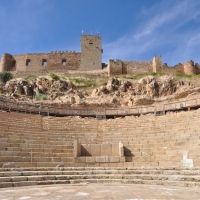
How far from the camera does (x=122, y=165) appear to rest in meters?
8.69

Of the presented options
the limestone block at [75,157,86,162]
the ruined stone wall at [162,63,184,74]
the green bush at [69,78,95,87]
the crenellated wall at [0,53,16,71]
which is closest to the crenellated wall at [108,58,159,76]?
the ruined stone wall at [162,63,184,74]

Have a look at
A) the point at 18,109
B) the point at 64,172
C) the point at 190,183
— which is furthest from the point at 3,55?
the point at 190,183

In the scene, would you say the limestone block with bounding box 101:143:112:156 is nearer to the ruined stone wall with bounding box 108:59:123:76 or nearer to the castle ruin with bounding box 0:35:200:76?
the ruined stone wall with bounding box 108:59:123:76

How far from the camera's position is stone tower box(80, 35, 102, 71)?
118ft

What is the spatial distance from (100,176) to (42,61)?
32139mm

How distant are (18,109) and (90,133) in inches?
243

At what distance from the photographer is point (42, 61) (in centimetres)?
3712

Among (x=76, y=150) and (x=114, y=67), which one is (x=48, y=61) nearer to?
(x=114, y=67)

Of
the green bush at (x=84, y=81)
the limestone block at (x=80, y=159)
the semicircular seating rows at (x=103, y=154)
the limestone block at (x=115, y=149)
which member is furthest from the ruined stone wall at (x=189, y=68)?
the limestone block at (x=80, y=159)

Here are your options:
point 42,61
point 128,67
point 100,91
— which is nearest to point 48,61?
point 42,61

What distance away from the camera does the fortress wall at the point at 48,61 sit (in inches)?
1442

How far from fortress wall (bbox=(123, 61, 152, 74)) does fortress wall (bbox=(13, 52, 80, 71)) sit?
773 centimetres

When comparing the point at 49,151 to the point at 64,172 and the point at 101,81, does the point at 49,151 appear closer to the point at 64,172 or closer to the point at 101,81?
the point at 64,172

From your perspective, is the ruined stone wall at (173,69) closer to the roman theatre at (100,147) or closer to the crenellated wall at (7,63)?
the roman theatre at (100,147)
